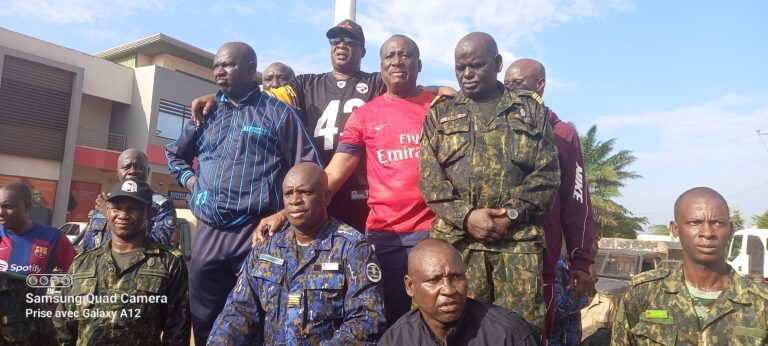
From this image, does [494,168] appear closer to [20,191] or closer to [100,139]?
[20,191]

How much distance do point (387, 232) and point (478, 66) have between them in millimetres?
1107

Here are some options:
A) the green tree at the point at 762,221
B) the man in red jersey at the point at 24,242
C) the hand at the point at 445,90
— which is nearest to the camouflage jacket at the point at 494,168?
the hand at the point at 445,90

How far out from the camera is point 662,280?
2830 mm

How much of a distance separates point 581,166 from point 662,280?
0.98 m

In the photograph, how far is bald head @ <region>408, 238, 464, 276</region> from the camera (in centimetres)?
246

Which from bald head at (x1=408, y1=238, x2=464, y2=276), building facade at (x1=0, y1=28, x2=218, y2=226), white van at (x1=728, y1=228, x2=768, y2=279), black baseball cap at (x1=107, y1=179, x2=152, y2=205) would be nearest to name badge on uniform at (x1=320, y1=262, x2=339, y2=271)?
bald head at (x1=408, y1=238, x2=464, y2=276)

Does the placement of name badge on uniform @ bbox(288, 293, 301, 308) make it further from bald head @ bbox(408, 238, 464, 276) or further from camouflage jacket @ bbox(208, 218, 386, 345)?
bald head @ bbox(408, 238, 464, 276)

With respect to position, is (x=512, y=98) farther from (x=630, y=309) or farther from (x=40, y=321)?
(x=40, y=321)

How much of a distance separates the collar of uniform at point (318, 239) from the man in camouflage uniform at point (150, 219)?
53.2 inches

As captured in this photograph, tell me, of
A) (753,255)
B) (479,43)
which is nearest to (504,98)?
(479,43)

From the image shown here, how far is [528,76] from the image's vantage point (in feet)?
14.4

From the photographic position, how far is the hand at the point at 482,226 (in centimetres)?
272

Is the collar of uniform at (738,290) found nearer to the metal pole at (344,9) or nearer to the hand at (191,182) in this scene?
the hand at (191,182)

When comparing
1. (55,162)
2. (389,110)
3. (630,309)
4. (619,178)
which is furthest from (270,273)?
(619,178)
